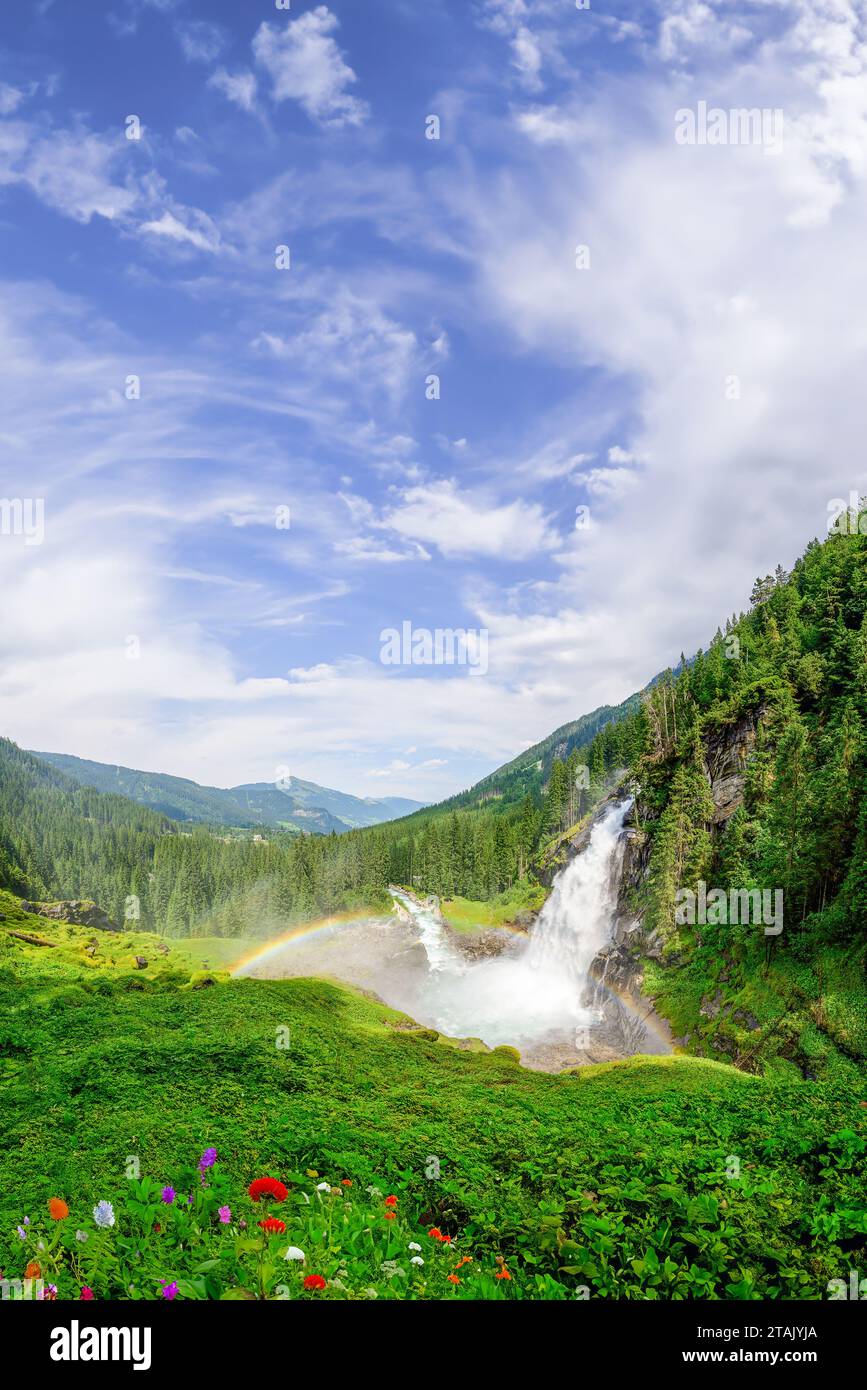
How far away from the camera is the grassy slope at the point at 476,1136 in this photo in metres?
6.46

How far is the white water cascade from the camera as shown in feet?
A: 153

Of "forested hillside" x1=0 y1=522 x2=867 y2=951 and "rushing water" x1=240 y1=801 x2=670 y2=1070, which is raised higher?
"forested hillside" x1=0 y1=522 x2=867 y2=951

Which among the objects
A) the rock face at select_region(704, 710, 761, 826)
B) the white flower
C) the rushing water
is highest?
the rock face at select_region(704, 710, 761, 826)

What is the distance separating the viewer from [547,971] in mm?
59844

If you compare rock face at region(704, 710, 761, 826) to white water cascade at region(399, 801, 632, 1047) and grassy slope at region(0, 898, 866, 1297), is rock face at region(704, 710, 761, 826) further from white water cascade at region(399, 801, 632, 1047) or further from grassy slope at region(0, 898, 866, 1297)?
grassy slope at region(0, 898, 866, 1297)

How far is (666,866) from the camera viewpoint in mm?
43281

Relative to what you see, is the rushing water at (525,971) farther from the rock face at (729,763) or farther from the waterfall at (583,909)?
the rock face at (729,763)

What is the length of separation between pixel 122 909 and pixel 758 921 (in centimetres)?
11039

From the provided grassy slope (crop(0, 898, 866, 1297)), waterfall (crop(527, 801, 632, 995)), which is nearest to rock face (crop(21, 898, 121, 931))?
waterfall (crop(527, 801, 632, 995))

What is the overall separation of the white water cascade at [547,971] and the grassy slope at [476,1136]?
29.9 m

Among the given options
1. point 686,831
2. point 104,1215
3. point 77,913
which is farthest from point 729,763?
point 77,913

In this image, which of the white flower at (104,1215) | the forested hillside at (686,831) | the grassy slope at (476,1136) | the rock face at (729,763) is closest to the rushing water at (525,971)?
the forested hillside at (686,831)

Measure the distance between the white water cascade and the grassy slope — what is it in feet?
98.2
